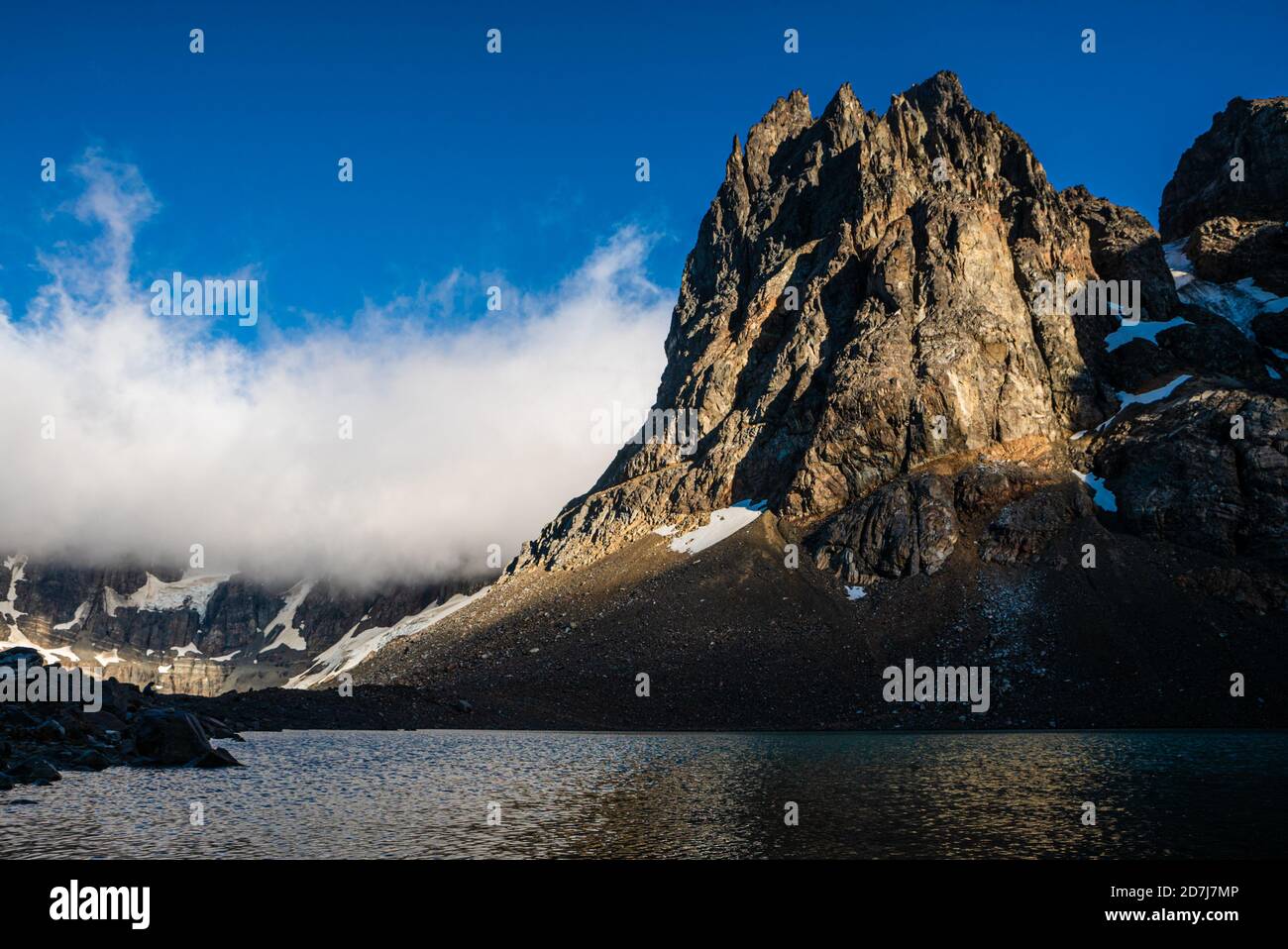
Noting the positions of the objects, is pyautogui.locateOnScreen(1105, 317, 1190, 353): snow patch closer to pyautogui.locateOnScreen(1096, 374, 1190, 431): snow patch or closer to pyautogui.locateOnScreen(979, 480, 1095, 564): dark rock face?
pyautogui.locateOnScreen(1096, 374, 1190, 431): snow patch

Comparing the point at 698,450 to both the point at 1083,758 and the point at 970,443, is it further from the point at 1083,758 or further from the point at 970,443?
the point at 1083,758

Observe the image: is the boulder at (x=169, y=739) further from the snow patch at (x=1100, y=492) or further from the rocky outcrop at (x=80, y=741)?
the snow patch at (x=1100, y=492)

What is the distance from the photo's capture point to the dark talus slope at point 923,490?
9294 cm

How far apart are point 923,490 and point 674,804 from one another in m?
94.8

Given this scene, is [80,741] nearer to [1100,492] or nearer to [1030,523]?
[1030,523]

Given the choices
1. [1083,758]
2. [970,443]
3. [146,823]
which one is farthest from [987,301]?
[146,823]

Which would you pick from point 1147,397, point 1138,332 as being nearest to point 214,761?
point 1147,397

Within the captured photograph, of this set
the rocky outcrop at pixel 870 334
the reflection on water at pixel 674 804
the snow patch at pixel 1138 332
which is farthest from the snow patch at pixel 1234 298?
the reflection on water at pixel 674 804

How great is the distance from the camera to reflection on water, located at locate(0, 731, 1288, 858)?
917 inches

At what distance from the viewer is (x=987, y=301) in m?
135

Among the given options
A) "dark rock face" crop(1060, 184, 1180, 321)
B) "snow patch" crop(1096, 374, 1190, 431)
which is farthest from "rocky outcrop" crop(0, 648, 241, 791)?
"dark rock face" crop(1060, 184, 1180, 321)

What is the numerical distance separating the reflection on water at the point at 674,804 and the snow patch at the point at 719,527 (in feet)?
252

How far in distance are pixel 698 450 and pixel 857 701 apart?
2839 inches

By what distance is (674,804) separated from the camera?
3095cm
